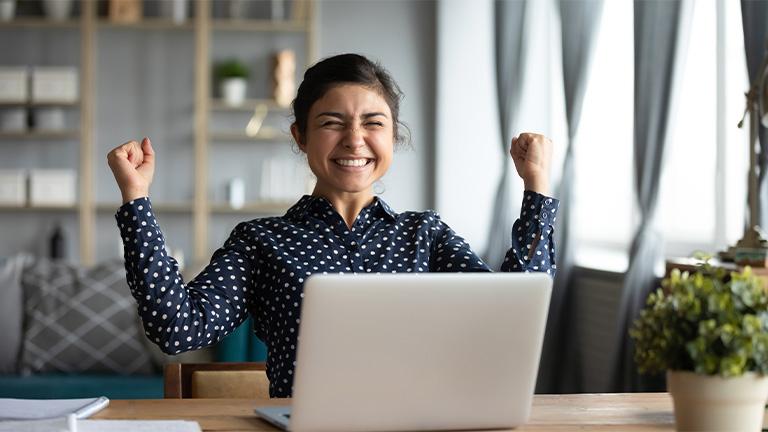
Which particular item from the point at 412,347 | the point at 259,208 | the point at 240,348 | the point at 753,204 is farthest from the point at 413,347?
the point at 259,208

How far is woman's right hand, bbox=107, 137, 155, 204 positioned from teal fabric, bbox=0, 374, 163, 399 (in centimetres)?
252

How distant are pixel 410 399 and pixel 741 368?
391 mm

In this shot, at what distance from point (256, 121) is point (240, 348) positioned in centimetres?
275

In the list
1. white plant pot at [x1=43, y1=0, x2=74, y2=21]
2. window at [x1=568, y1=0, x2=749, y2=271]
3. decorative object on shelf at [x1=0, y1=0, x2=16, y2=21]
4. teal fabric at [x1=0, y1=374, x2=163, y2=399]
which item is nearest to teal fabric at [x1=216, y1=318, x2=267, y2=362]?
teal fabric at [x1=0, y1=374, x2=163, y2=399]

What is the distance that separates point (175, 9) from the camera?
21.1 ft

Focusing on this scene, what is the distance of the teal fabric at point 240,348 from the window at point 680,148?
4.96ft

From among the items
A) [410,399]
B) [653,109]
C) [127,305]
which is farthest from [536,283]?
[127,305]

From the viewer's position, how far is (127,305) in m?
4.24

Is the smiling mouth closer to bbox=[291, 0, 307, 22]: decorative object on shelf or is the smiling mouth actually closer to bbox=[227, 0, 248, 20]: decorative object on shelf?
bbox=[291, 0, 307, 22]: decorative object on shelf

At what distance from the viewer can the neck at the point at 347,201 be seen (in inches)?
75.2

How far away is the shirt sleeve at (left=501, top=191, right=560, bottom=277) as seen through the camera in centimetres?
174

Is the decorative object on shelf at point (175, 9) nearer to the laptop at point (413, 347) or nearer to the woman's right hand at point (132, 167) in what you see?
the woman's right hand at point (132, 167)

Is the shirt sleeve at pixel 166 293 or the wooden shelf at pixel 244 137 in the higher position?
the wooden shelf at pixel 244 137

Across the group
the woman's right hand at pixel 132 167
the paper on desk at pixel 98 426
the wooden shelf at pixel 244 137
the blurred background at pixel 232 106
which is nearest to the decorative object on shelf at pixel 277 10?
the blurred background at pixel 232 106
